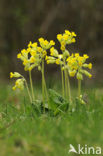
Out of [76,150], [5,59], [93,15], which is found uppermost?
[93,15]

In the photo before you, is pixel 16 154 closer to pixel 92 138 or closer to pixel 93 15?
pixel 92 138

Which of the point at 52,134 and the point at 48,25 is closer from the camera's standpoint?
the point at 52,134

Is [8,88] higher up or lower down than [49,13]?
lower down

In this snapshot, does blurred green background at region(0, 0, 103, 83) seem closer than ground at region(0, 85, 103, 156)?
No

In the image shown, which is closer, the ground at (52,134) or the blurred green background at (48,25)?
the ground at (52,134)

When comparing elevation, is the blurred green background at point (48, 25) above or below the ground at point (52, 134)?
above

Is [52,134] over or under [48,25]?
under

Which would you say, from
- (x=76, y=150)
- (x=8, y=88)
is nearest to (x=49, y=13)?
(x=8, y=88)

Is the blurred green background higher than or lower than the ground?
higher
